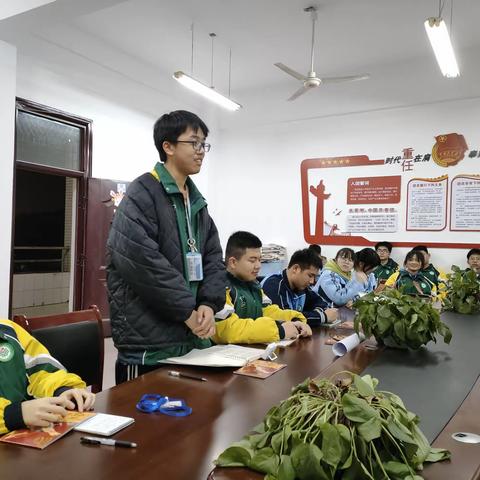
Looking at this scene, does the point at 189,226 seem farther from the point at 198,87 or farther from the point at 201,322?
the point at 198,87

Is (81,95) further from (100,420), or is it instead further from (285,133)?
(100,420)

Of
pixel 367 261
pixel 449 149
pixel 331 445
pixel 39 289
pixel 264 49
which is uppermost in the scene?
pixel 264 49

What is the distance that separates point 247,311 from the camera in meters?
2.02

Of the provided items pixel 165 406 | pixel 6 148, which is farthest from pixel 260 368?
pixel 6 148

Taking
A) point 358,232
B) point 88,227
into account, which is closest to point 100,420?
point 88,227

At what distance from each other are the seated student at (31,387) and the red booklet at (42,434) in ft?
0.04

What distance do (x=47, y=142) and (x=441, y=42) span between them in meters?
3.84

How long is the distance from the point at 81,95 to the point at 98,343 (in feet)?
13.8

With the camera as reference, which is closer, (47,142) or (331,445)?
(331,445)

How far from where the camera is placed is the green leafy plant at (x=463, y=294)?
8.41 ft

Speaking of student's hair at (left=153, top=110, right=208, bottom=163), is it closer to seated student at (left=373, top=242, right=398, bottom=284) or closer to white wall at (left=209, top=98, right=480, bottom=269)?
seated student at (left=373, top=242, right=398, bottom=284)

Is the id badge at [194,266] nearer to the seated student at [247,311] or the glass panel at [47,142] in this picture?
the seated student at [247,311]

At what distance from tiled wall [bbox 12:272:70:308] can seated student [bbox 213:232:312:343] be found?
535cm

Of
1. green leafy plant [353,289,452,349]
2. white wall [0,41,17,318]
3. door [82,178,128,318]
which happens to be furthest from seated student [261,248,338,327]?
door [82,178,128,318]
